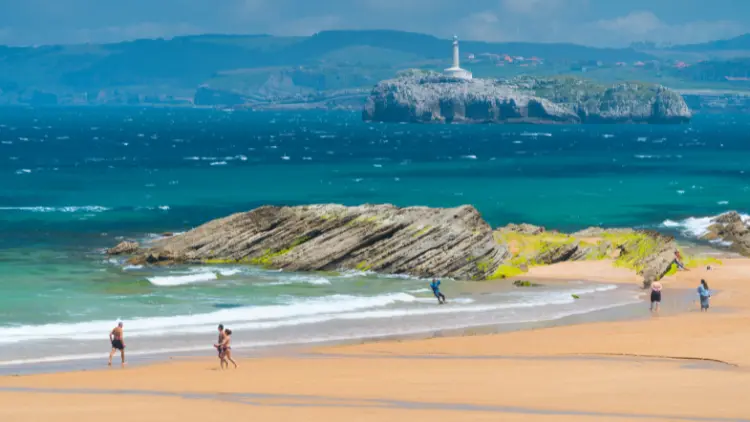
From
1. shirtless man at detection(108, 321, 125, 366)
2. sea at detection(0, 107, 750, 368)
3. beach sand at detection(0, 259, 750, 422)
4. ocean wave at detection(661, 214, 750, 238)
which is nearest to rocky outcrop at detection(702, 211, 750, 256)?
ocean wave at detection(661, 214, 750, 238)

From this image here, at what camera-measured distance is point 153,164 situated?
126m

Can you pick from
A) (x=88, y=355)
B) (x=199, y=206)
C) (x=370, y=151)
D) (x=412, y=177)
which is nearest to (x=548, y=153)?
(x=370, y=151)

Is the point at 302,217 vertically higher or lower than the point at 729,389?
higher

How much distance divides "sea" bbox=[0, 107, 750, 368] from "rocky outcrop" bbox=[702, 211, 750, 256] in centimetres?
181

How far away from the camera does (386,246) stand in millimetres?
47188

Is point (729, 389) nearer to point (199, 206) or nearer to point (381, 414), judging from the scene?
point (381, 414)

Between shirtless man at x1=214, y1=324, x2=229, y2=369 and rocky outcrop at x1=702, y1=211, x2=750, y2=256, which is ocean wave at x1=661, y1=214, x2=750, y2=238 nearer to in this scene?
rocky outcrop at x1=702, y1=211, x2=750, y2=256

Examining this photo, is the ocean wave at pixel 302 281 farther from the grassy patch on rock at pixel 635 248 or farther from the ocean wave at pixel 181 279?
the grassy patch on rock at pixel 635 248

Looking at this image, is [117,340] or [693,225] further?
[693,225]

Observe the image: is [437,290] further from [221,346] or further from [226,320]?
[221,346]

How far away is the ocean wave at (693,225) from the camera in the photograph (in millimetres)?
65631

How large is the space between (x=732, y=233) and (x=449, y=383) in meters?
39.0

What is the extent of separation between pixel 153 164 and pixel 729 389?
105621 millimetres

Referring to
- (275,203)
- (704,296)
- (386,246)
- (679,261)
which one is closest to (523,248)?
(679,261)
